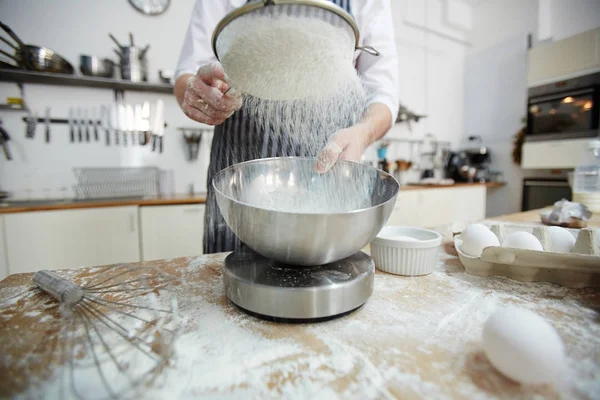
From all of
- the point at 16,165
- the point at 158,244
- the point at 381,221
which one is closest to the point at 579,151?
the point at 381,221

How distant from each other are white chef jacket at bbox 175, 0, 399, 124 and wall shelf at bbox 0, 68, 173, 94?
113 centimetres

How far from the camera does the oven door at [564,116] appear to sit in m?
2.26

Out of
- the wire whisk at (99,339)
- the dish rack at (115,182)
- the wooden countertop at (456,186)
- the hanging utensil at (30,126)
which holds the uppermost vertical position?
the hanging utensil at (30,126)

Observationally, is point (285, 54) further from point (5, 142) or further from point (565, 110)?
point (565, 110)

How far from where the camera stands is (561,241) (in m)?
0.60

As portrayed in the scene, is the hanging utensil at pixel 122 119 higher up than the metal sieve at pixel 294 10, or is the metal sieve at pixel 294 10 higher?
the hanging utensil at pixel 122 119

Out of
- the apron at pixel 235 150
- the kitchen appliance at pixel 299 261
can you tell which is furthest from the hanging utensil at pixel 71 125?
the kitchen appliance at pixel 299 261

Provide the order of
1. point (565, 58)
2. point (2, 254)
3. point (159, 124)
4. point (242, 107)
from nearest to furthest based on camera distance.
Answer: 1. point (242, 107)
2. point (2, 254)
3. point (159, 124)
4. point (565, 58)

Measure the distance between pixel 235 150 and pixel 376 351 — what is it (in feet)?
2.34

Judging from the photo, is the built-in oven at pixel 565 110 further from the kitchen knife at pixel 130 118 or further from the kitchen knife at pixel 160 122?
the kitchen knife at pixel 130 118

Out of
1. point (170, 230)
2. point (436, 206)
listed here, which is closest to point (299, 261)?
point (170, 230)

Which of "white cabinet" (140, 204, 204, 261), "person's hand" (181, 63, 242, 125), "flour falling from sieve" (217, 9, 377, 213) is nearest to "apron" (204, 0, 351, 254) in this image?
"flour falling from sieve" (217, 9, 377, 213)

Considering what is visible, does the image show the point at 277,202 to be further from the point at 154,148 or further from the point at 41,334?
the point at 154,148

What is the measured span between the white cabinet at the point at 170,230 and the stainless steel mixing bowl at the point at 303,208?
3.89ft
